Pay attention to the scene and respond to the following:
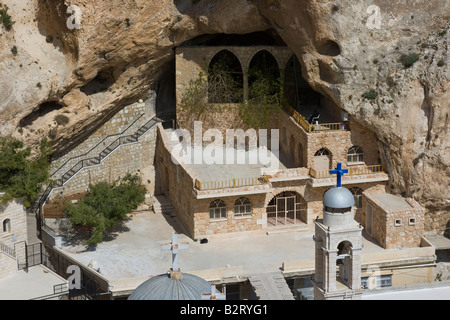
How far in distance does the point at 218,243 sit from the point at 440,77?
14039 mm

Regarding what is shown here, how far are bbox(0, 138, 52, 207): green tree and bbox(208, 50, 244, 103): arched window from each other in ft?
37.2

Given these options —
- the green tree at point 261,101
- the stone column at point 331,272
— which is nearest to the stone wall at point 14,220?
the green tree at point 261,101

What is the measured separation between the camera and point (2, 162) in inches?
1813

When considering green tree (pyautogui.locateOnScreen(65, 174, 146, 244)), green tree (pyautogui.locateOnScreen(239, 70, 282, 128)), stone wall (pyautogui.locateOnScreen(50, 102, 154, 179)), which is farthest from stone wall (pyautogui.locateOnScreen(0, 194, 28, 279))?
green tree (pyautogui.locateOnScreen(239, 70, 282, 128))

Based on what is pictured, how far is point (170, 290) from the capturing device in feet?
106

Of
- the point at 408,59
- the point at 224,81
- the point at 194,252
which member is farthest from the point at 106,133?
the point at 408,59

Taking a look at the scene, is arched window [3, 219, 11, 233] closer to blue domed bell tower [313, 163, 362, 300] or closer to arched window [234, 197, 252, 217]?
arched window [234, 197, 252, 217]

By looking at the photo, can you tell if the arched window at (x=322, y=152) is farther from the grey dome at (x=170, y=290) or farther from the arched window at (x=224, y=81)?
the grey dome at (x=170, y=290)

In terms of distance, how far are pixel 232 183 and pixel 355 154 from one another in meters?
6.98

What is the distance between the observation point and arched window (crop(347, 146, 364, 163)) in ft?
166

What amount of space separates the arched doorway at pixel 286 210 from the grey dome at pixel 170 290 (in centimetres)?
1771

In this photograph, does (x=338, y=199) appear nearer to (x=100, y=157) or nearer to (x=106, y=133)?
(x=100, y=157)

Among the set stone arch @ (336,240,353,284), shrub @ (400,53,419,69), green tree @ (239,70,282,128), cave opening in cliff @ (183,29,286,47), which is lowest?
stone arch @ (336,240,353,284)
